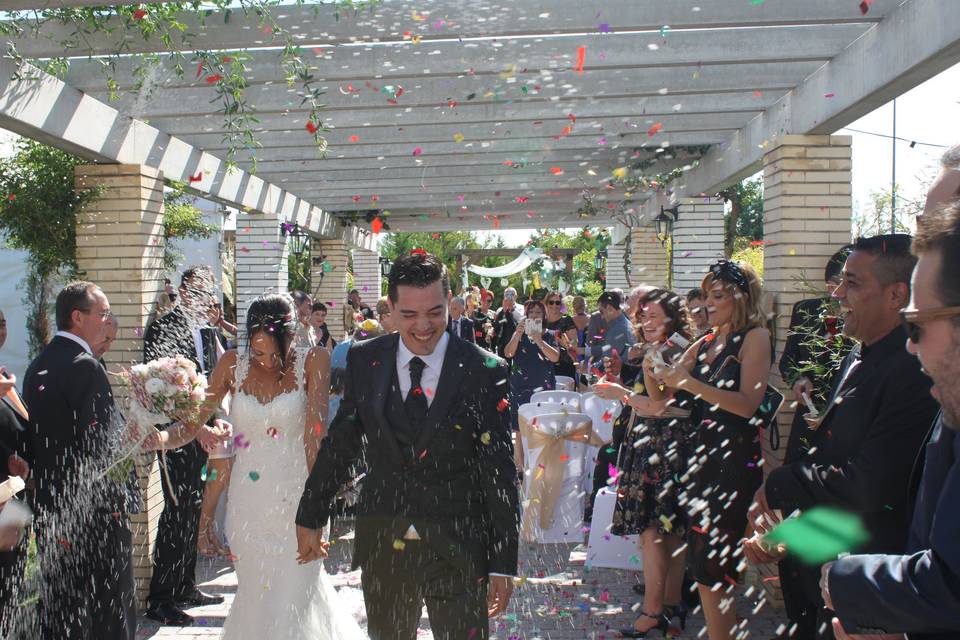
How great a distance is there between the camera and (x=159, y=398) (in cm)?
449

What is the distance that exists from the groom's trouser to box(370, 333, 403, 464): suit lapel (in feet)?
1.27

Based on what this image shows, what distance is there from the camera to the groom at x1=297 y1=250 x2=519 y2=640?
10.6ft

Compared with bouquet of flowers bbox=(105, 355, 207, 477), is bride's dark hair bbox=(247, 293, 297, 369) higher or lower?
higher

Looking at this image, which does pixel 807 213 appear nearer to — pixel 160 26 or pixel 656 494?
pixel 656 494

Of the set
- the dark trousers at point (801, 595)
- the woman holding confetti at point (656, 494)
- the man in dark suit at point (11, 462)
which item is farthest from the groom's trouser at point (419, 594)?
the woman holding confetti at point (656, 494)

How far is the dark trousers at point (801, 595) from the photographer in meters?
3.25

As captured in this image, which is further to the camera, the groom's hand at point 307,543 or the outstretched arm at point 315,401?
the outstretched arm at point 315,401

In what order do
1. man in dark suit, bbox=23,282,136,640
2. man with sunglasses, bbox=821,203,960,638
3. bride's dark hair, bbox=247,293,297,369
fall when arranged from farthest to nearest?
bride's dark hair, bbox=247,293,297,369 → man in dark suit, bbox=23,282,136,640 → man with sunglasses, bbox=821,203,960,638

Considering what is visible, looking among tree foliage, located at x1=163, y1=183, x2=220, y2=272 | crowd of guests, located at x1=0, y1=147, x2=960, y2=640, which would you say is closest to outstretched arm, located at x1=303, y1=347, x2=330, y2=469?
crowd of guests, located at x1=0, y1=147, x2=960, y2=640

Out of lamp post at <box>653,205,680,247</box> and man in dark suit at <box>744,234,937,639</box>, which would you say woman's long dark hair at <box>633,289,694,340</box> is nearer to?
man in dark suit at <box>744,234,937,639</box>

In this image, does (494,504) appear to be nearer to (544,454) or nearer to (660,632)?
(660,632)

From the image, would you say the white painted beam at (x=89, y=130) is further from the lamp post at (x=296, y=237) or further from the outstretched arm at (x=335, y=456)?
the lamp post at (x=296, y=237)

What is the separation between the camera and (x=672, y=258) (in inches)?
462

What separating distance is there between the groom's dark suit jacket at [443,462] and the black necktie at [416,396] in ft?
0.11
